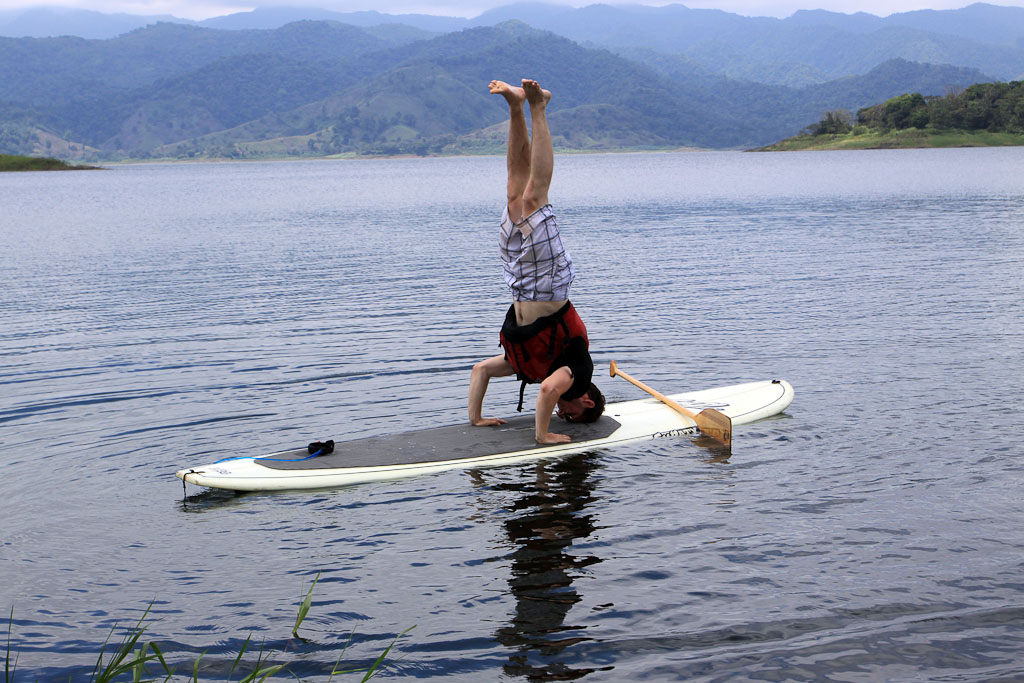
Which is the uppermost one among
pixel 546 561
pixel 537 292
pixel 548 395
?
pixel 537 292

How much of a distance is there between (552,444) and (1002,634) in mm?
5443

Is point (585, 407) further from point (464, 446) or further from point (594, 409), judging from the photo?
point (464, 446)

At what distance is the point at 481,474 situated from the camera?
11.0 m

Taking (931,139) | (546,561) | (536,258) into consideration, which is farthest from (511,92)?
(931,139)

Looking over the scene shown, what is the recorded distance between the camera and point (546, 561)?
8.59 metres

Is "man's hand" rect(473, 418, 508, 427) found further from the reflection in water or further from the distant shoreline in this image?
the distant shoreline

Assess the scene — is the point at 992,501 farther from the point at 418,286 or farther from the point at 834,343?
the point at 418,286

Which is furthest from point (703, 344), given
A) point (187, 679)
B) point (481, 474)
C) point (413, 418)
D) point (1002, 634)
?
point (187, 679)

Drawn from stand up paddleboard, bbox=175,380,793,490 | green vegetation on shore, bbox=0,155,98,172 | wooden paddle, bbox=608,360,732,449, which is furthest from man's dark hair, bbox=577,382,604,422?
green vegetation on shore, bbox=0,155,98,172

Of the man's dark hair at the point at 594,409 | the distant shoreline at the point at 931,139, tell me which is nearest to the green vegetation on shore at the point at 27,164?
the distant shoreline at the point at 931,139

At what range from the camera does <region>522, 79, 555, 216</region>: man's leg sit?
9781 millimetres

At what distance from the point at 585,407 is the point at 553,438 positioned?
33.7 inches

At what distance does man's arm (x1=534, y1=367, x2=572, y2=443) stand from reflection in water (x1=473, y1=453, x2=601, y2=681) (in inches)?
15.2

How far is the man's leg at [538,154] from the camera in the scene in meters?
9.78
